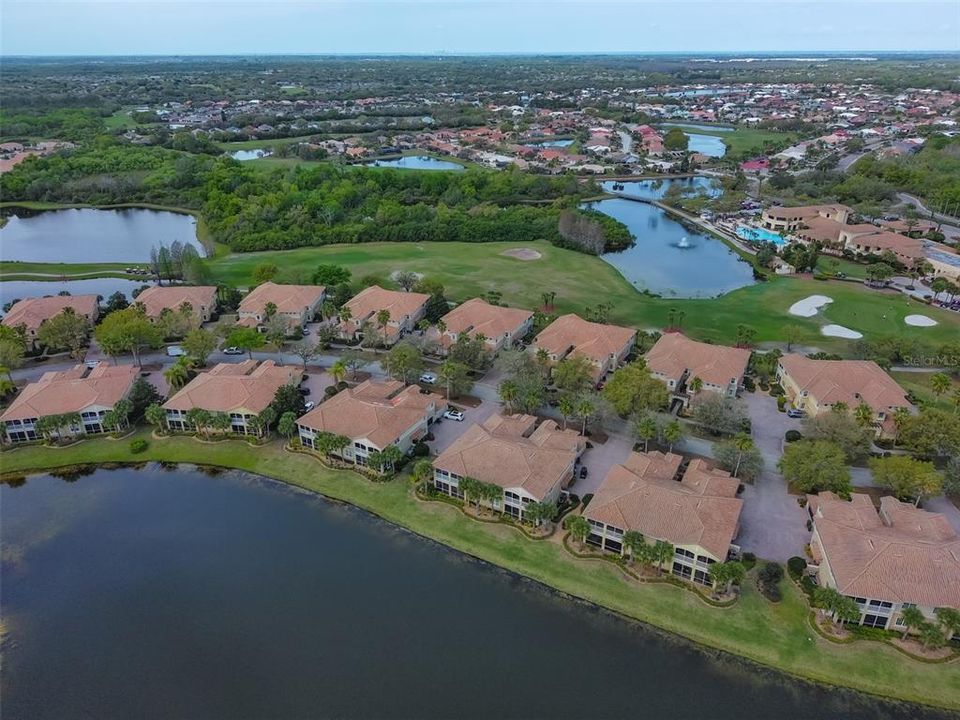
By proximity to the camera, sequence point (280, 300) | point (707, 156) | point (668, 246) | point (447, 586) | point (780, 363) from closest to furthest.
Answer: point (447, 586) → point (780, 363) → point (280, 300) → point (668, 246) → point (707, 156)

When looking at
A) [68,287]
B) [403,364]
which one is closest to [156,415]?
[403,364]

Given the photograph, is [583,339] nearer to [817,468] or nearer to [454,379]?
[454,379]

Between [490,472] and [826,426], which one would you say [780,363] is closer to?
[826,426]

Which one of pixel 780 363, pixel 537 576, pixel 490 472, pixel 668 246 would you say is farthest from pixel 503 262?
pixel 537 576

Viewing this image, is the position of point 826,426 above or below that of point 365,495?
above

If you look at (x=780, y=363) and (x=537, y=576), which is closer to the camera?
(x=537, y=576)

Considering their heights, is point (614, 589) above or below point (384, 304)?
below
